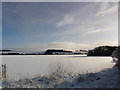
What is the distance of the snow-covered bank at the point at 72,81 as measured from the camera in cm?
882

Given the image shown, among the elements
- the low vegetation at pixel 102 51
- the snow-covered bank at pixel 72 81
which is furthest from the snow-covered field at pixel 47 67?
the low vegetation at pixel 102 51

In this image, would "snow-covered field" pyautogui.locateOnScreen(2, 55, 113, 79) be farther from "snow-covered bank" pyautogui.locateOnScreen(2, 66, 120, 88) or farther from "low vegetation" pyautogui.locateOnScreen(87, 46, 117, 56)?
"low vegetation" pyautogui.locateOnScreen(87, 46, 117, 56)

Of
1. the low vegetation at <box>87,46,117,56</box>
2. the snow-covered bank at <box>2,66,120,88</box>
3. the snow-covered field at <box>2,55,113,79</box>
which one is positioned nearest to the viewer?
the snow-covered bank at <box>2,66,120,88</box>

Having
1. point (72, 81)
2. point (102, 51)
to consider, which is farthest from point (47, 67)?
point (102, 51)

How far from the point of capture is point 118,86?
29.0 feet

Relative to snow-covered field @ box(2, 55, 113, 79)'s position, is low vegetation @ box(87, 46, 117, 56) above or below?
above

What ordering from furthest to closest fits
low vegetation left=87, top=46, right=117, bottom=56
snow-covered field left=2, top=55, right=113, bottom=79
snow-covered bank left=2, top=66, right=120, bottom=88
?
low vegetation left=87, top=46, right=117, bottom=56 → snow-covered field left=2, top=55, right=113, bottom=79 → snow-covered bank left=2, top=66, right=120, bottom=88

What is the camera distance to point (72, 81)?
959 cm

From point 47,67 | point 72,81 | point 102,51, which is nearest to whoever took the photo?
point 72,81

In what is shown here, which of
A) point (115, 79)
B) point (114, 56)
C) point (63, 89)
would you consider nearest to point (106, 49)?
point (114, 56)

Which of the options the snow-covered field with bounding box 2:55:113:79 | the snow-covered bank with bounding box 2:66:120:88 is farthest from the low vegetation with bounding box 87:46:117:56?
the snow-covered bank with bounding box 2:66:120:88

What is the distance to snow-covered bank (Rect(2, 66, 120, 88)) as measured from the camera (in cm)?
882

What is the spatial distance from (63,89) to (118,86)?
7.28ft

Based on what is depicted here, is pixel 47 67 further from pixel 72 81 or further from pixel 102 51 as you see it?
pixel 102 51
